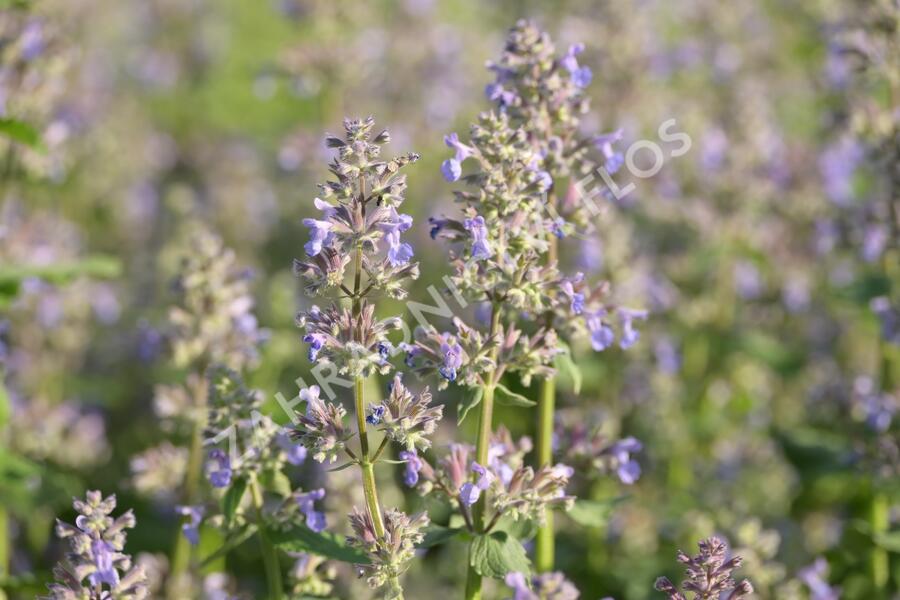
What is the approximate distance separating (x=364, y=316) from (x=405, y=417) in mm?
302

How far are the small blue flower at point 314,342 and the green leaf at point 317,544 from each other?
604 mm

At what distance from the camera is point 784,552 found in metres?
5.62

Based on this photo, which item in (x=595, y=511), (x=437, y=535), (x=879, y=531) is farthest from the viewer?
(x=879, y=531)

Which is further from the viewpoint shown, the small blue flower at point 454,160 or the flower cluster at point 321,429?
the small blue flower at point 454,160

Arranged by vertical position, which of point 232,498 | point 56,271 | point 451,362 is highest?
point 56,271

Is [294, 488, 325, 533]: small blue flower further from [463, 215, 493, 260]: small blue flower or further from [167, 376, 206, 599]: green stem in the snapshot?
[167, 376, 206, 599]: green stem

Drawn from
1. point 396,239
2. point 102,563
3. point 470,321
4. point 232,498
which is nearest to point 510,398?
point 396,239

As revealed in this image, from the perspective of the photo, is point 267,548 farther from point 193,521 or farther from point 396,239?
→ point 396,239

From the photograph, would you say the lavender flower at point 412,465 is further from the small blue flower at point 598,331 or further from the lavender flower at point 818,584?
the lavender flower at point 818,584

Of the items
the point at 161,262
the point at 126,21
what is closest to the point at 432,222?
the point at 161,262

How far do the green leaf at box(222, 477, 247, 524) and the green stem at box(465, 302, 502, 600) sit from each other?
2.30 ft

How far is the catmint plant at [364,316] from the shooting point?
2.86 metres

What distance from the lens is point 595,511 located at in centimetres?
372

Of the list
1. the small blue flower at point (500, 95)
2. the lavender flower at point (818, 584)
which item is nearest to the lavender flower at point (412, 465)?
the small blue flower at point (500, 95)
